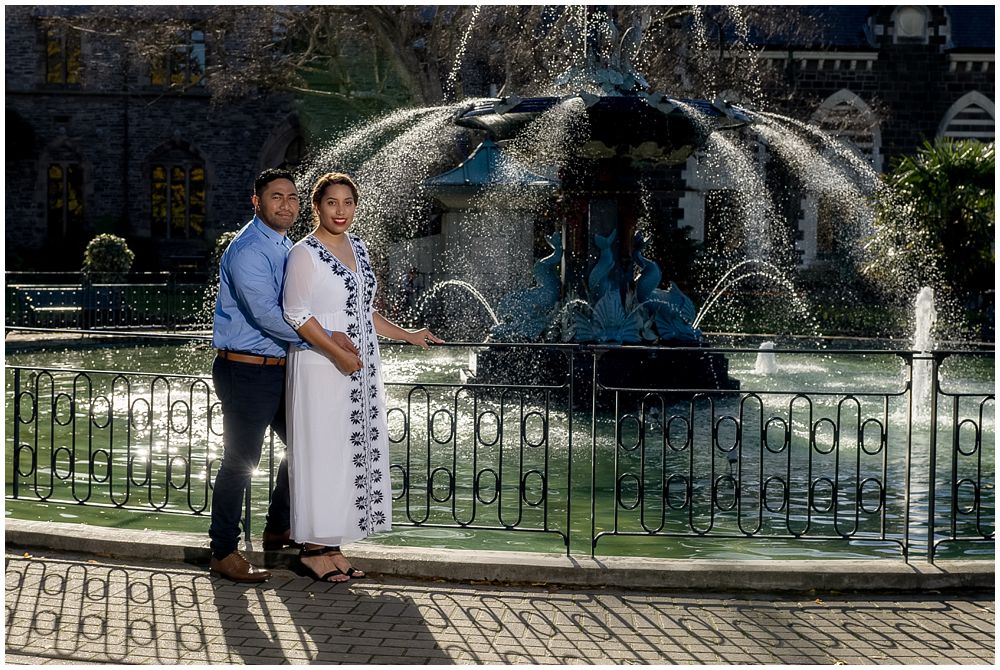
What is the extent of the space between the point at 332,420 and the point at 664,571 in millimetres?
1731

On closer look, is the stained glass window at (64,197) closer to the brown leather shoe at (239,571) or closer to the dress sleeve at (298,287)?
the brown leather shoe at (239,571)

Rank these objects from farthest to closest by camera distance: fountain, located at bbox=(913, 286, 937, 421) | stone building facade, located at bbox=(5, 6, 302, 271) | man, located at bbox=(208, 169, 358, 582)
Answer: stone building facade, located at bbox=(5, 6, 302, 271), fountain, located at bbox=(913, 286, 937, 421), man, located at bbox=(208, 169, 358, 582)

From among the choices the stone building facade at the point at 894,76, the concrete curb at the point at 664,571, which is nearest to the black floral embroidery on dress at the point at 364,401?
the concrete curb at the point at 664,571

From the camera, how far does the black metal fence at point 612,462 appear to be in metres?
6.83

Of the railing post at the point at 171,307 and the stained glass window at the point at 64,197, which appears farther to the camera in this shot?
the stained glass window at the point at 64,197

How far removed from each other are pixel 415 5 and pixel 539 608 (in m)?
23.1

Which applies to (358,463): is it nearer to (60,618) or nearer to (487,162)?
(60,618)

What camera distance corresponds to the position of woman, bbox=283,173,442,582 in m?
5.93

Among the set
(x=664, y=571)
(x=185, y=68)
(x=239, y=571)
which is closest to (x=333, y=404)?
(x=239, y=571)

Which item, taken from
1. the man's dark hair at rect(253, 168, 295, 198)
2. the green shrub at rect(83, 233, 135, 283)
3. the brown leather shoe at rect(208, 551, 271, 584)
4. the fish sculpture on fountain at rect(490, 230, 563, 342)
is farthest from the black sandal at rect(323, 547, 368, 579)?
the green shrub at rect(83, 233, 135, 283)

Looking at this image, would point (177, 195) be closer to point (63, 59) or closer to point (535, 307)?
point (63, 59)

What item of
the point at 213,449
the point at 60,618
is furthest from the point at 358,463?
the point at 213,449

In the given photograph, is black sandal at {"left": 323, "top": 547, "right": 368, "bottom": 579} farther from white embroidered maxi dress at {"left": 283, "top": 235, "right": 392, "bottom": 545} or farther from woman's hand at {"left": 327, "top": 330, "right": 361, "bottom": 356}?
woman's hand at {"left": 327, "top": 330, "right": 361, "bottom": 356}

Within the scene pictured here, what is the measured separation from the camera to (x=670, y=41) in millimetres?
27672
